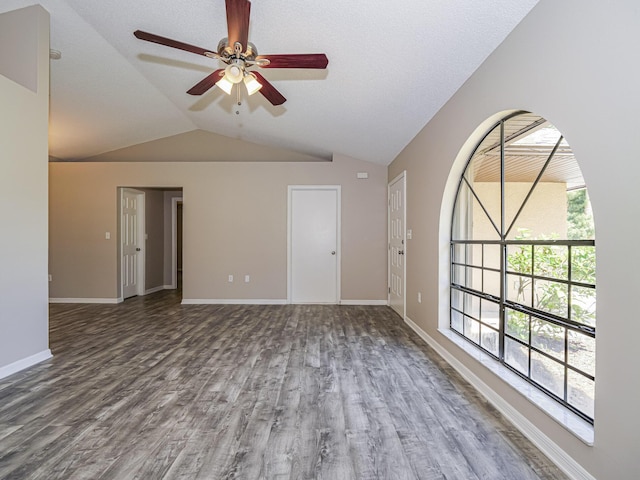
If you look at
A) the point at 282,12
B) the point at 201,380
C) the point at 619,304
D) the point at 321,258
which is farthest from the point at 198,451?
the point at 321,258

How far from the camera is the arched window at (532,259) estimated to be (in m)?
1.78

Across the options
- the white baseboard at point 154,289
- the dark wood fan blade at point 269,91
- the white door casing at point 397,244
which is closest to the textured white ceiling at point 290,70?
the dark wood fan blade at point 269,91

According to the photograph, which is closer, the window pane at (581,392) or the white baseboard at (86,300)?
the window pane at (581,392)

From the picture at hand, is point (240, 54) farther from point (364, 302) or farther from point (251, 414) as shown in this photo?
point (364, 302)

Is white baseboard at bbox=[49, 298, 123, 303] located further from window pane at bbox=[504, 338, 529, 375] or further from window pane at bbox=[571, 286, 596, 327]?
window pane at bbox=[571, 286, 596, 327]

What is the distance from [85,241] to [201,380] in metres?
4.82

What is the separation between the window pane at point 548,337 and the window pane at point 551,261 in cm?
29

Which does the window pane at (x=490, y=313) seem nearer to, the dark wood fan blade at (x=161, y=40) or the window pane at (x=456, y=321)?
the window pane at (x=456, y=321)

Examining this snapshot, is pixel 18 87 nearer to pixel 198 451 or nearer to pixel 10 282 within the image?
pixel 10 282

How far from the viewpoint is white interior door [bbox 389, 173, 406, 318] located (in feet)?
16.3

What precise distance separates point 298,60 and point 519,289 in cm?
215

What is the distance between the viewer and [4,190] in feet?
9.50

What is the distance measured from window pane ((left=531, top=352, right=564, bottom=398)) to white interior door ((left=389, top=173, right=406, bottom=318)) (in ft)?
8.87

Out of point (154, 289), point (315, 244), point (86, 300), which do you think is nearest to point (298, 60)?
point (315, 244)
